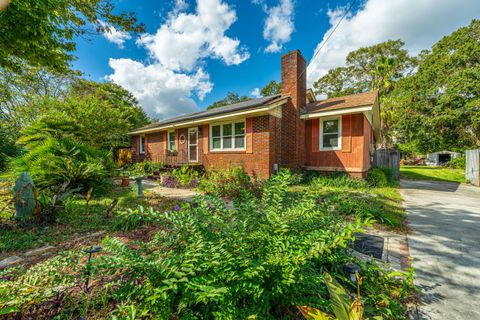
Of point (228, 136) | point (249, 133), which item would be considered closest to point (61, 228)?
point (249, 133)

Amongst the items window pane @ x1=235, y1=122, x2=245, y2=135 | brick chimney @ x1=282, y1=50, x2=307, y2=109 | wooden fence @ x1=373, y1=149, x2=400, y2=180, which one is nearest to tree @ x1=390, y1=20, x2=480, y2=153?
wooden fence @ x1=373, y1=149, x2=400, y2=180

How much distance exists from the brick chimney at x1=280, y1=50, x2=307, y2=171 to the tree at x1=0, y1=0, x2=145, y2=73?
600cm

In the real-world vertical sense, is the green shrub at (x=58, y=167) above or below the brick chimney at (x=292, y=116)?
below

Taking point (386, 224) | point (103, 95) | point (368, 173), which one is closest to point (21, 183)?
point (386, 224)

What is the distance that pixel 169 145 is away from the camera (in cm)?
1214

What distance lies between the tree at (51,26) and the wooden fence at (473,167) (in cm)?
1504

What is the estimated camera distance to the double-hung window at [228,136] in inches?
335

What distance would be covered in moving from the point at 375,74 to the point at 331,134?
1690cm

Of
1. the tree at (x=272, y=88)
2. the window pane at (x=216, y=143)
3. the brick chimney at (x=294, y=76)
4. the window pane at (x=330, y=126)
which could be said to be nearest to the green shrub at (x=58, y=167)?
→ the window pane at (x=216, y=143)

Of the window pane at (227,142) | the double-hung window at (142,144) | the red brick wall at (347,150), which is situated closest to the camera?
the red brick wall at (347,150)

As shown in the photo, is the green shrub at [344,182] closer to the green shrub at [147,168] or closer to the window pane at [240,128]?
the window pane at [240,128]

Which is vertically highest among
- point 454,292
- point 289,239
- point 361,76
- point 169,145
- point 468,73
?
point 361,76

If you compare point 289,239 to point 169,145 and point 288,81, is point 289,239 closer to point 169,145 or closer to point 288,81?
point 288,81

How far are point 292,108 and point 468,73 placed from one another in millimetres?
14294
